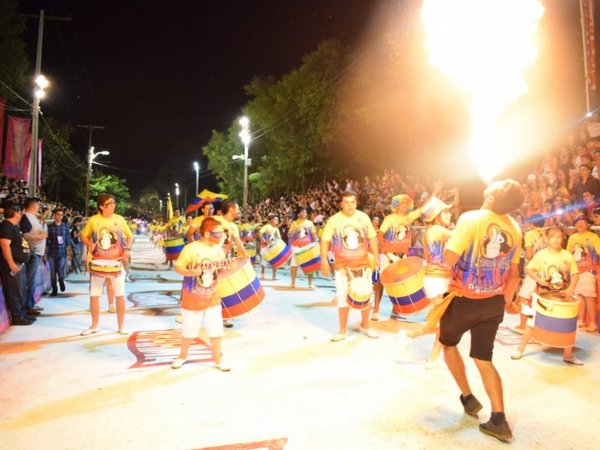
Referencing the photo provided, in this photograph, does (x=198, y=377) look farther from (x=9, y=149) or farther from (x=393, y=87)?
(x=393, y=87)

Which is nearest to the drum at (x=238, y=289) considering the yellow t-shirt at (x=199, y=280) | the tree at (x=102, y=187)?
the yellow t-shirt at (x=199, y=280)

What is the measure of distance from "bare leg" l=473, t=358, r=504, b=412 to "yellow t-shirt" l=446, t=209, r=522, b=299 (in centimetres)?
54

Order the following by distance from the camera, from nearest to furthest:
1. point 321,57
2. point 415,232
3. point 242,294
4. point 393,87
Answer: point 242,294, point 415,232, point 393,87, point 321,57

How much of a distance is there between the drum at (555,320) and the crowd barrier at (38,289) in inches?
276

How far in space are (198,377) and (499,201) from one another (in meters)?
3.31

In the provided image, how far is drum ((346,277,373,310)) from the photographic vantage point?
6.32m

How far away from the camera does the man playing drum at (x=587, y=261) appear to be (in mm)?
7246

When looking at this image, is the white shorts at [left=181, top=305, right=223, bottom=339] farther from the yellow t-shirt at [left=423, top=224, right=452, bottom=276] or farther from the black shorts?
the yellow t-shirt at [left=423, top=224, right=452, bottom=276]

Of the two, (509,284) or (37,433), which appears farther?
(509,284)

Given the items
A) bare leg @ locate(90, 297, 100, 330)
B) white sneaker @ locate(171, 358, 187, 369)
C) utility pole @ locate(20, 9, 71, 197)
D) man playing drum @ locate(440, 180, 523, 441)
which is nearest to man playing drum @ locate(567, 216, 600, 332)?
man playing drum @ locate(440, 180, 523, 441)

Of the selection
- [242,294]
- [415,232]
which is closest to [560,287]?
[242,294]

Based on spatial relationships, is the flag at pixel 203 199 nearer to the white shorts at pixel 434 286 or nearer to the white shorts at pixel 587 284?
the white shorts at pixel 434 286

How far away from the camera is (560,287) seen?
5.77 m

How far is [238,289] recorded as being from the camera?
18.5 feet
